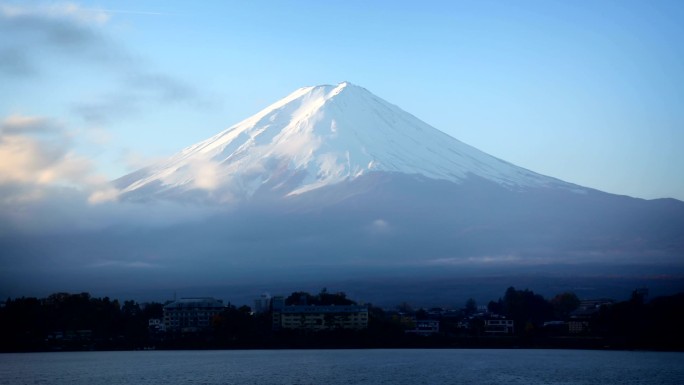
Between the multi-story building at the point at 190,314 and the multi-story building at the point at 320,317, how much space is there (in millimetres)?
9385

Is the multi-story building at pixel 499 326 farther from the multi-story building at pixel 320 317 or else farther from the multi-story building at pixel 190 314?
the multi-story building at pixel 190 314

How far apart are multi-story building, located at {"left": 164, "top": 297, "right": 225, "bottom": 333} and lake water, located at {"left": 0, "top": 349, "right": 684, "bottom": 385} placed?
23369mm

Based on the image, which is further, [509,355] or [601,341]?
[601,341]

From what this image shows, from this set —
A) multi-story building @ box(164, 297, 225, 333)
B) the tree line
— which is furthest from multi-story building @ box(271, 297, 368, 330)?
multi-story building @ box(164, 297, 225, 333)

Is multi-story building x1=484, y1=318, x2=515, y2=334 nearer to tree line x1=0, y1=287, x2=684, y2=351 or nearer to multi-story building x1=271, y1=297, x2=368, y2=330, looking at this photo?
tree line x1=0, y1=287, x2=684, y2=351

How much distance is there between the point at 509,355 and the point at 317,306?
62.4 feet

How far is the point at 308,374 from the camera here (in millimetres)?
44094

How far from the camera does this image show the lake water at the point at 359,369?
4147 cm

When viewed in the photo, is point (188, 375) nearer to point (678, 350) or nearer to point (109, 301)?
point (678, 350)

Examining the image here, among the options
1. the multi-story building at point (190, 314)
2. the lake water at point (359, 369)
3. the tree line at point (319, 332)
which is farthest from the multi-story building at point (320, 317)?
the lake water at point (359, 369)

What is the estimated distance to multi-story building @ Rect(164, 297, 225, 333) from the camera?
85.1 meters

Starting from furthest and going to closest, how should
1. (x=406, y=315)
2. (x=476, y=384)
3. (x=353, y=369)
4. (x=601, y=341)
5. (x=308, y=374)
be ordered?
1. (x=406, y=315)
2. (x=601, y=341)
3. (x=353, y=369)
4. (x=308, y=374)
5. (x=476, y=384)

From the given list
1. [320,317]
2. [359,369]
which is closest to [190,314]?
[320,317]

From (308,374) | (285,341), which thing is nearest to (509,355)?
(285,341)
